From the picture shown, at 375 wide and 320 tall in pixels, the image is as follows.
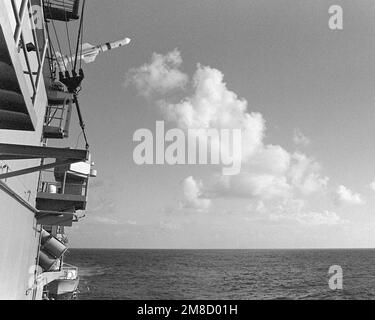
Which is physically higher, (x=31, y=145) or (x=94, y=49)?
(x=94, y=49)

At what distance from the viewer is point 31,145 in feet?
22.6

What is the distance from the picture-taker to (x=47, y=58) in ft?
43.2

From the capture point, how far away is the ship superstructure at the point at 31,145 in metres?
4.13

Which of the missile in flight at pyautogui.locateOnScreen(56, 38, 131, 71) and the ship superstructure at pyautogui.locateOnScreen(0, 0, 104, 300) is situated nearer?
the ship superstructure at pyautogui.locateOnScreen(0, 0, 104, 300)

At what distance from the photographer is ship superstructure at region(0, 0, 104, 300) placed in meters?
4.13

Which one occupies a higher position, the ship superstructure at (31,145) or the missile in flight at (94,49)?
the missile in flight at (94,49)

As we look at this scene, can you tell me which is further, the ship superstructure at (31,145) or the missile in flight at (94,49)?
the missile in flight at (94,49)

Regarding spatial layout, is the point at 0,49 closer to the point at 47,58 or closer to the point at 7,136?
the point at 7,136

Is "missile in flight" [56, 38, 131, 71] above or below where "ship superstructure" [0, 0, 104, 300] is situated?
above
